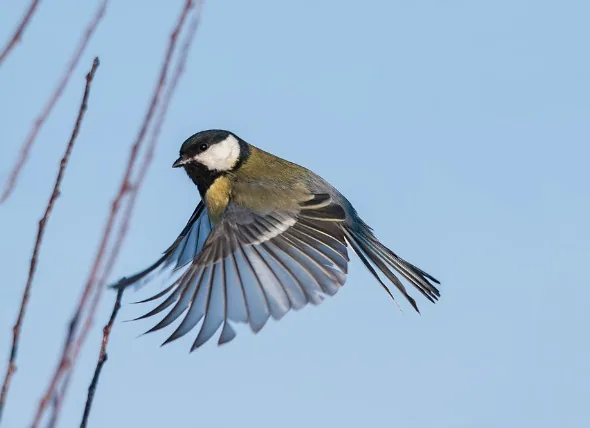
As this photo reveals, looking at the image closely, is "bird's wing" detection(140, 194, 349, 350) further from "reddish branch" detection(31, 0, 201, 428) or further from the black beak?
"reddish branch" detection(31, 0, 201, 428)

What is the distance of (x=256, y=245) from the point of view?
13.5 feet

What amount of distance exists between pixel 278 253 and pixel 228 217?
1.25 feet

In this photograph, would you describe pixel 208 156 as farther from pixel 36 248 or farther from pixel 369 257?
pixel 36 248

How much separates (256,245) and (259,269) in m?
0.20

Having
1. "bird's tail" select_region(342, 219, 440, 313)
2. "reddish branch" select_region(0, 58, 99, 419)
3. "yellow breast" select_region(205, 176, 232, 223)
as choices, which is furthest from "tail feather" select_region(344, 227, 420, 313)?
"reddish branch" select_region(0, 58, 99, 419)

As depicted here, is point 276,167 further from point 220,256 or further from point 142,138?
point 142,138

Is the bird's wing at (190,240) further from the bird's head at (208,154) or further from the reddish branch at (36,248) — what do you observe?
the reddish branch at (36,248)

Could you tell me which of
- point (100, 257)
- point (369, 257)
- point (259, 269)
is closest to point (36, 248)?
point (100, 257)

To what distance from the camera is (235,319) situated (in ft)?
11.2

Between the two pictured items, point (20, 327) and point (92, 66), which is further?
point (92, 66)

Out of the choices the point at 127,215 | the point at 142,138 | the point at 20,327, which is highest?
the point at 142,138

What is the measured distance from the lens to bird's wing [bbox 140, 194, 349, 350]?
11.3 ft

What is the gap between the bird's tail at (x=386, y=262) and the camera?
4418 mm

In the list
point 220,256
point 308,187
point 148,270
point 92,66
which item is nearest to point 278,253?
point 220,256
